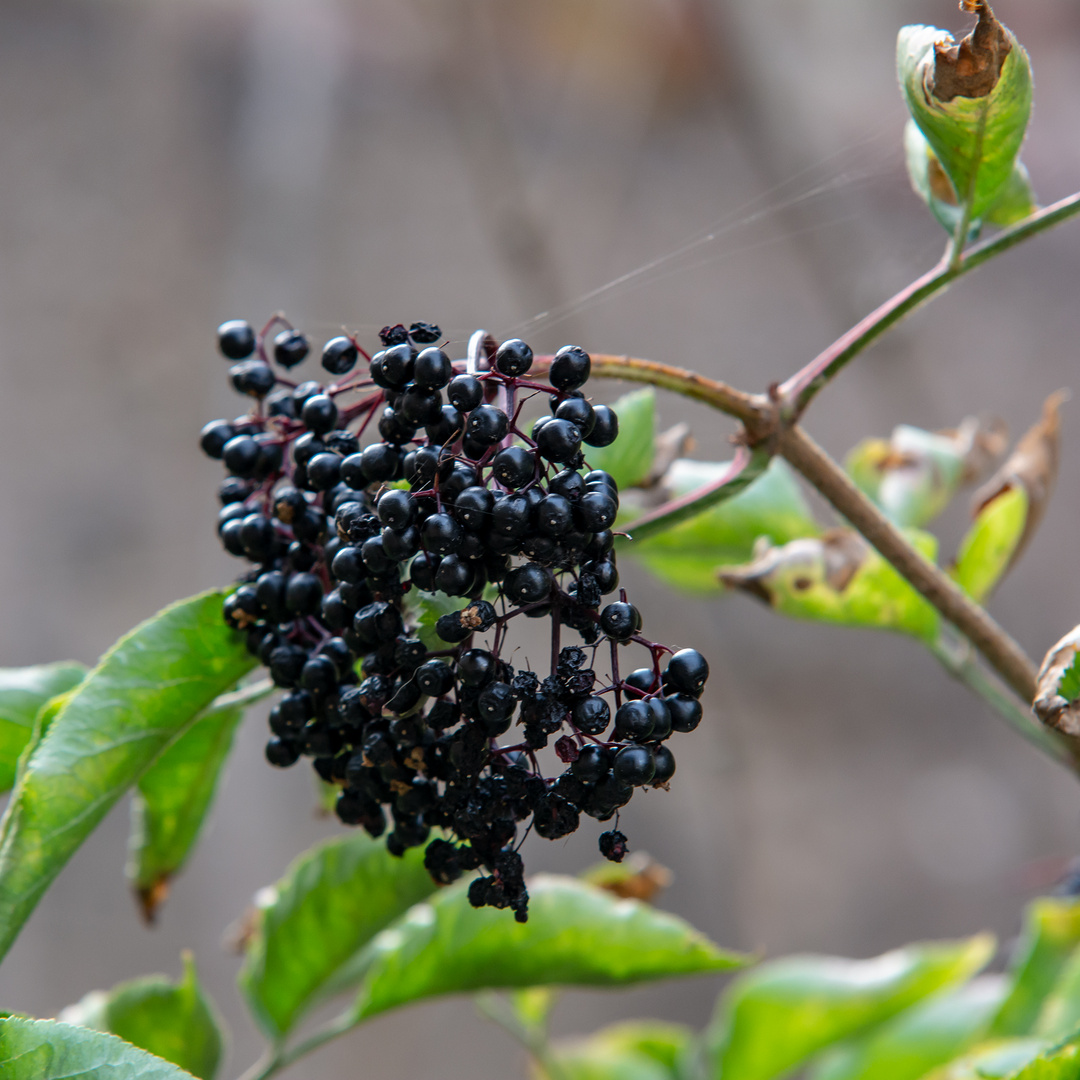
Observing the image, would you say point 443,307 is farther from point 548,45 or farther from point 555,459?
point 555,459

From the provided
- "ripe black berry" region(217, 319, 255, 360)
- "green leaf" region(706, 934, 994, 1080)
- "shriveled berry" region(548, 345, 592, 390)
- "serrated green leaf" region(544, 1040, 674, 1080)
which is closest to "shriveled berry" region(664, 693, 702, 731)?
"shriveled berry" region(548, 345, 592, 390)

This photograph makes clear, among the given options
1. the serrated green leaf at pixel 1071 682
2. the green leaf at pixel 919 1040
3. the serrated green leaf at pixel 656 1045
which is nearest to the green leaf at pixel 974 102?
the serrated green leaf at pixel 1071 682

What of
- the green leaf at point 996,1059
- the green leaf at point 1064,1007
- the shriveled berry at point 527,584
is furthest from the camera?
the green leaf at point 1064,1007

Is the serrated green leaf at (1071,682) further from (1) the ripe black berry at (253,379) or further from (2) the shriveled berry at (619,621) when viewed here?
(1) the ripe black berry at (253,379)

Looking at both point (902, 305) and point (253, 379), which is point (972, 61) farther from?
point (253, 379)

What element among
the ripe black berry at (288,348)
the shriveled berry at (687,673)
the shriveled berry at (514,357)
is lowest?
the shriveled berry at (687,673)

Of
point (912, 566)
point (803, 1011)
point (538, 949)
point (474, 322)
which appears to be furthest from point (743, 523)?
point (474, 322)

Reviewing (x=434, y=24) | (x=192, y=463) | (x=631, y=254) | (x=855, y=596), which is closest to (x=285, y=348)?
(x=855, y=596)
